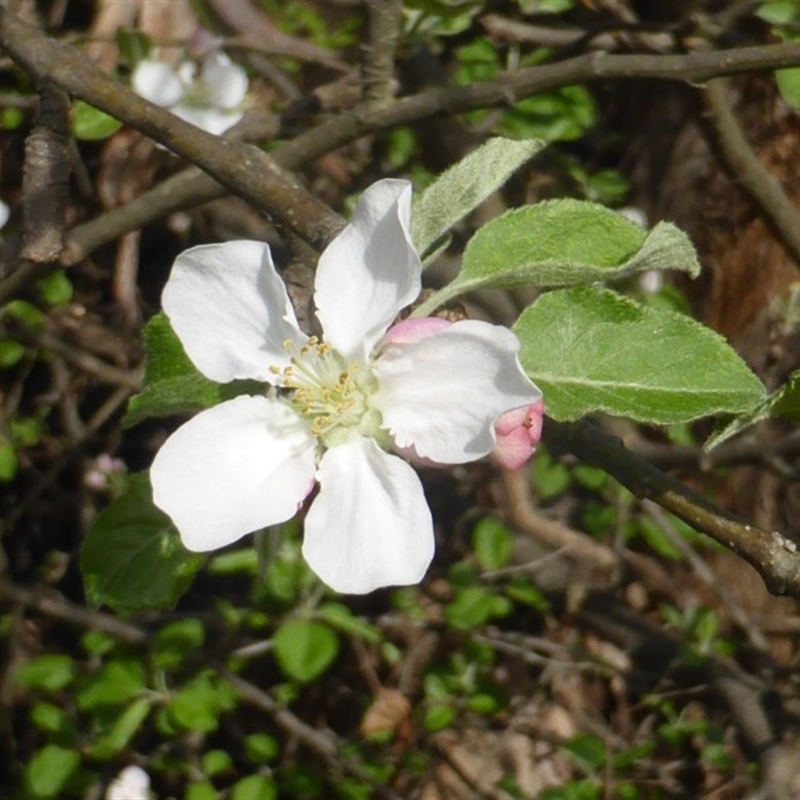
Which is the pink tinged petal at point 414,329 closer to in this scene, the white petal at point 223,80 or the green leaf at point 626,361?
the green leaf at point 626,361

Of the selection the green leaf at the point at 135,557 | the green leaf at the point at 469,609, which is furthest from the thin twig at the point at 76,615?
the green leaf at the point at 135,557

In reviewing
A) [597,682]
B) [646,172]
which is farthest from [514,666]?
[646,172]

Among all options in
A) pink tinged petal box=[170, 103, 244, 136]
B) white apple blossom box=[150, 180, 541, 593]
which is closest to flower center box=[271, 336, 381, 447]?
white apple blossom box=[150, 180, 541, 593]

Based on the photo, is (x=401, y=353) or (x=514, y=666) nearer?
(x=401, y=353)

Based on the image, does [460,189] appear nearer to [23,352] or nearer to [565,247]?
[565,247]

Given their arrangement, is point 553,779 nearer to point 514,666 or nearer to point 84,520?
point 514,666

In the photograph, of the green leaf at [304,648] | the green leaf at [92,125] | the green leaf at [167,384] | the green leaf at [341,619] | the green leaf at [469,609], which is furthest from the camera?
the green leaf at [469,609]

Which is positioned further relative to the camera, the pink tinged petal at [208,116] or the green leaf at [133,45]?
the pink tinged petal at [208,116]
